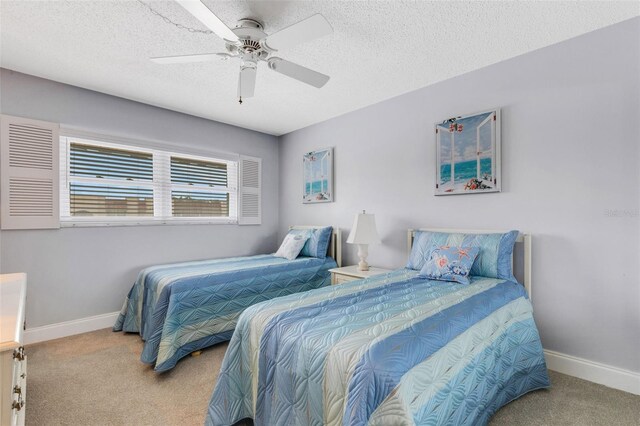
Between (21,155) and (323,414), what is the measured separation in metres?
3.38

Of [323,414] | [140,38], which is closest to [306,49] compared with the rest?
[140,38]

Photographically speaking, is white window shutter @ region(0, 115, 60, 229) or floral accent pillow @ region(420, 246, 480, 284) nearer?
floral accent pillow @ region(420, 246, 480, 284)

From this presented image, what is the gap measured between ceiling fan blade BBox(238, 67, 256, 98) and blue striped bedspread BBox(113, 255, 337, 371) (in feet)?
5.32

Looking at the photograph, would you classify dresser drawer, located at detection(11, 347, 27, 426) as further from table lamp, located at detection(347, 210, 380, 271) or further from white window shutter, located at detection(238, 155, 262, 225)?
white window shutter, located at detection(238, 155, 262, 225)

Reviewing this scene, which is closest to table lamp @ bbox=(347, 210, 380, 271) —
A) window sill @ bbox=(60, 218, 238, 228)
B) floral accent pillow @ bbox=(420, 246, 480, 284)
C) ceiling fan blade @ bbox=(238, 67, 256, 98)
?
floral accent pillow @ bbox=(420, 246, 480, 284)

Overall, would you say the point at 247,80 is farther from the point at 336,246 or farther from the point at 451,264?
the point at 336,246

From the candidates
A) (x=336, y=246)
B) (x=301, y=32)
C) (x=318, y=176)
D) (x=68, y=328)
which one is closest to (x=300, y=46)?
(x=301, y=32)

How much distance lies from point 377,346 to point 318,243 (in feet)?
8.40

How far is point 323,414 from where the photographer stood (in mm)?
1181

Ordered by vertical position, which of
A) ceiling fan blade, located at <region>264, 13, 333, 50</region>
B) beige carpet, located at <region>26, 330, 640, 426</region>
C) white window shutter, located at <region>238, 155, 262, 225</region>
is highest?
ceiling fan blade, located at <region>264, 13, 333, 50</region>

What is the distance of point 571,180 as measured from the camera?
2188 mm

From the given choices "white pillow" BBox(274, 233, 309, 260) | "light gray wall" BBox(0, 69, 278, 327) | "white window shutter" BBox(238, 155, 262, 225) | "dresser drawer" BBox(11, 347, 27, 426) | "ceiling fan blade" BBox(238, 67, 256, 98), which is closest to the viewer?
"dresser drawer" BBox(11, 347, 27, 426)

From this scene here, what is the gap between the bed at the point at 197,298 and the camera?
239 centimetres

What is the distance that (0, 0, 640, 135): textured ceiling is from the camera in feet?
6.19
